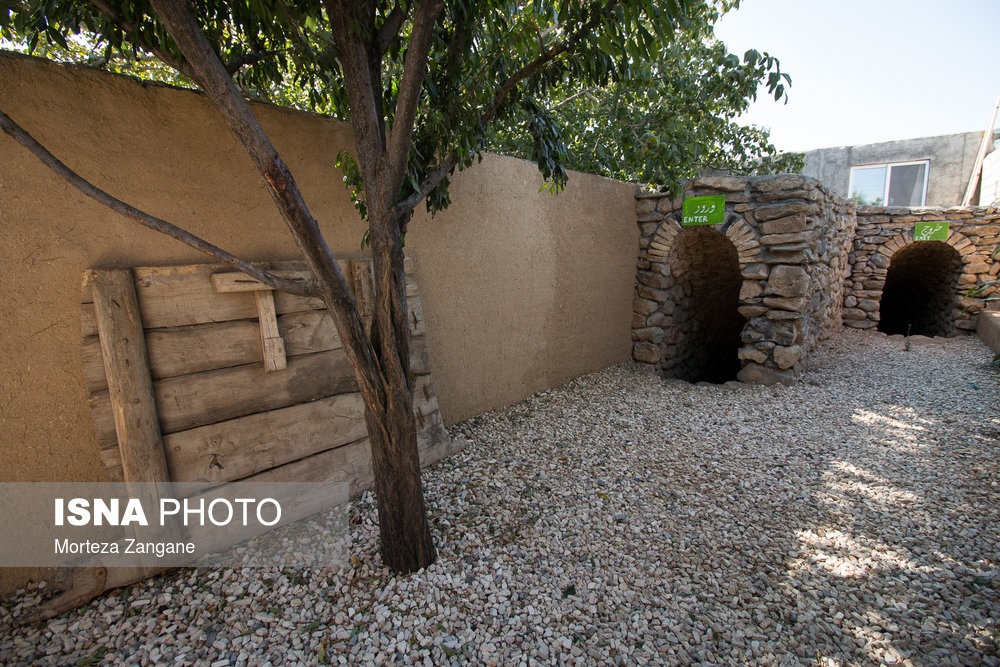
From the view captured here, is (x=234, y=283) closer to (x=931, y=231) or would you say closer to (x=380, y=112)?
(x=380, y=112)

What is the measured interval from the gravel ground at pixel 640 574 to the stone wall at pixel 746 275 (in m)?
1.49

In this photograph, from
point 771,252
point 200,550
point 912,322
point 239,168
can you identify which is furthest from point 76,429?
point 912,322

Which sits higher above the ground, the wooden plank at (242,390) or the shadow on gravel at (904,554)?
the wooden plank at (242,390)

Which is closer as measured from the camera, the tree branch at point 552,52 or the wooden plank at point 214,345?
the wooden plank at point 214,345

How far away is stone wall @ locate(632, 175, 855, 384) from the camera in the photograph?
4.57m

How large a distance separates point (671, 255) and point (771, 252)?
3.25 ft

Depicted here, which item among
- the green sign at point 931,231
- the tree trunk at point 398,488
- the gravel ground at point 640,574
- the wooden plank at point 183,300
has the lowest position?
the gravel ground at point 640,574

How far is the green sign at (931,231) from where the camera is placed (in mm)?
7105

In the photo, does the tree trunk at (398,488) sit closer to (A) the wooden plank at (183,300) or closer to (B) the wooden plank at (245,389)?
(B) the wooden plank at (245,389)

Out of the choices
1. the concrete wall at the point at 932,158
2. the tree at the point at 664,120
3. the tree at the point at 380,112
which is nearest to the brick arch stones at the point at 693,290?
the tree at the point at 664,120

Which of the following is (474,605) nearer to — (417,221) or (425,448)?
(425,448)

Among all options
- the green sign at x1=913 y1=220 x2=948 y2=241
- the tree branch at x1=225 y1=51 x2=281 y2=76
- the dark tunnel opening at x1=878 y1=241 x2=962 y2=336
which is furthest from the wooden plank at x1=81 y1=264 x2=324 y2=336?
the dark tunnel opening at x1=878 y1=241 x2=962 y2=336

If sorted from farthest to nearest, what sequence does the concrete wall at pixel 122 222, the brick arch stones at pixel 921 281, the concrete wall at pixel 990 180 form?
the concrete wall at pixel 990 180 → the brick arch stones at pixel 921 281 → the concrete wall at pixel 122 222

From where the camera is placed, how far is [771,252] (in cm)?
467
